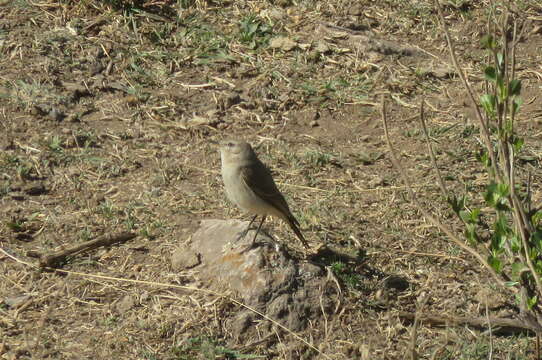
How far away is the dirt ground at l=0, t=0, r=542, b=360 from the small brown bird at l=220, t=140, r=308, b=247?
377 millimetres

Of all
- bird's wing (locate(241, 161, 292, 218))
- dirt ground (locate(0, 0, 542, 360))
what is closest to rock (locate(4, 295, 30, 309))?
dirt ground (locate(0, 0, 542, 360))

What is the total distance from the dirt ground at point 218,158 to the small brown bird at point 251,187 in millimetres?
377

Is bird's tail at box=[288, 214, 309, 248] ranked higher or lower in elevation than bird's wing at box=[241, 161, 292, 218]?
lower

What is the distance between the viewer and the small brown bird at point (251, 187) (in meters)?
6.59

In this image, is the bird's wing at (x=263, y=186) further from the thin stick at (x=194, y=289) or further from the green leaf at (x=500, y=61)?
the green leaf at (x=500, y=61)

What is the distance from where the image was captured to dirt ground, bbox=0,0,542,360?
603 centimetres

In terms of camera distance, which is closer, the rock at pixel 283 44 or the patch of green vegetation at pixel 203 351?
the patch of green vegetation at pixel 203 351

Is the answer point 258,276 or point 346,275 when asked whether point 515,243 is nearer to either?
point 346,275

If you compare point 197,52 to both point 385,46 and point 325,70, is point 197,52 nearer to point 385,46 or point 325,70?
point 325,70

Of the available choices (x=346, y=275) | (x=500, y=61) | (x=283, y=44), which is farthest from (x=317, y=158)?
(x=500, y=61)

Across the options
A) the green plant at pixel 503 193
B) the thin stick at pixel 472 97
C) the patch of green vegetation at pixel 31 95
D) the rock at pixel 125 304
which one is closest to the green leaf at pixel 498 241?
the green plant at pixel 503 193

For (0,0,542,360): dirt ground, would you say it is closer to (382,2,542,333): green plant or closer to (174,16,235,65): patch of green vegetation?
(174,16,235,65): patch of green vegetation

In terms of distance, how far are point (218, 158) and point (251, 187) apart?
1428 millimetres

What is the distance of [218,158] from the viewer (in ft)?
26.3
